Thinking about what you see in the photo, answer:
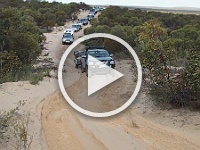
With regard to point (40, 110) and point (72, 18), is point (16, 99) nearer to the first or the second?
point (40, 110)

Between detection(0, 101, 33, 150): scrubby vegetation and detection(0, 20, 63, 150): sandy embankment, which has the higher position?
detection(0, 101, 33, 150): scrubby vegetation

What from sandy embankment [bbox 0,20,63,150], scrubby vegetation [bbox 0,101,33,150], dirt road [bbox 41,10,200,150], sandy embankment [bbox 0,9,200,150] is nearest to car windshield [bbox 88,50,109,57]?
sandy embankment [bbox 0,20,63,150]

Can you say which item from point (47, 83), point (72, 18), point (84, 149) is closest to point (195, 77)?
point (84, 149)

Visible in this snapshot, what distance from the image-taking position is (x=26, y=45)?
21094 mm

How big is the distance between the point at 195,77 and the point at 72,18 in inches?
2709
